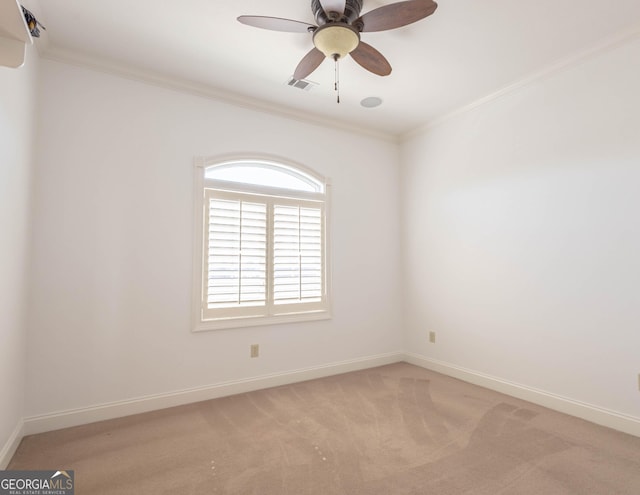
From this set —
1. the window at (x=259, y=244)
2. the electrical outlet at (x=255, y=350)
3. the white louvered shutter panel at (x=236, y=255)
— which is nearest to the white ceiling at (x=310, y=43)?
the window at (x=259, y=244)

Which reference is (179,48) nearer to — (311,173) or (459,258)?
(311,173)

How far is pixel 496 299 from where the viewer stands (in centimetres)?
343

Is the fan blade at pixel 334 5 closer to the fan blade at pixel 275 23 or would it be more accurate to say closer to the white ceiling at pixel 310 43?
the fan blade at pixel 275 23

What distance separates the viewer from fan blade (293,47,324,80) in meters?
2.40

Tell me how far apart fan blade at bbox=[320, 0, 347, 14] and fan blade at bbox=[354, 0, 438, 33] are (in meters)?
0.17

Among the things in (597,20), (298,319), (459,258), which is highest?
(597,20)

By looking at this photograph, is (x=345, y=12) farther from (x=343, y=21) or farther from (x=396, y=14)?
(x=396, y=14)

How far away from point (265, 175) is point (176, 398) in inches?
92.7

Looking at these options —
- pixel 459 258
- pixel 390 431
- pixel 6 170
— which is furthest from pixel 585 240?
pixel 6 170

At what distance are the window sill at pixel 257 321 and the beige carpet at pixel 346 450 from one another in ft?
2.22

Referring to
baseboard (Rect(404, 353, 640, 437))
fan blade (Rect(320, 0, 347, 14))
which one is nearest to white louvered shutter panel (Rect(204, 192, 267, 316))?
fan blade (Rect(320, 0, 347, 14))

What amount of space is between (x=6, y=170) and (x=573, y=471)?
3.83 m

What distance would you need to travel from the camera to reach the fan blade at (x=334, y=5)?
1931 millimetres

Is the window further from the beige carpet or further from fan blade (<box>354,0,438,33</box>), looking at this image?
fan blade (<box>354,0,438,33</box>)
